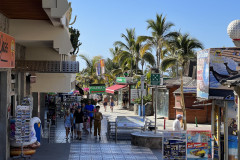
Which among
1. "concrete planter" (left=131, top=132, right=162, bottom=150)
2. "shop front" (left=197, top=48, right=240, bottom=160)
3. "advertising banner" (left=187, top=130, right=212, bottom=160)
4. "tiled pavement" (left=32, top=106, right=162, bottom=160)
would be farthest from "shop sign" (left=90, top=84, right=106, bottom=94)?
"advertising banner" (left=187, top=130, right=212, bottom=160)

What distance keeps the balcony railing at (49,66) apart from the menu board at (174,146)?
557cm

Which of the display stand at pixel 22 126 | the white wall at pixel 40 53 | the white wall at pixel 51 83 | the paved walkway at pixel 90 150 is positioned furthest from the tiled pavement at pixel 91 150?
the white wall at pixel 40 53

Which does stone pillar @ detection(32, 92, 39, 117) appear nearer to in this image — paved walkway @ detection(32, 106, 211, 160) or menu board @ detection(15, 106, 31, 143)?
paved walkway @ detection(32, 106, 211, 160)

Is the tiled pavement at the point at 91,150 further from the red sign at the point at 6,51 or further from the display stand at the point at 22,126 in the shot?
the red sign at the point at 6,51

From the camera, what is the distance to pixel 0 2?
10.8 m

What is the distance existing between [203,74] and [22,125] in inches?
236

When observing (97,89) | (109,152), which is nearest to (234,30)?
(109,152)

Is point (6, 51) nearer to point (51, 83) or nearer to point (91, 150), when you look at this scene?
point (91, 150)

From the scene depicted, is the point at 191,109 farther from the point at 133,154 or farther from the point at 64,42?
the point at 64,42

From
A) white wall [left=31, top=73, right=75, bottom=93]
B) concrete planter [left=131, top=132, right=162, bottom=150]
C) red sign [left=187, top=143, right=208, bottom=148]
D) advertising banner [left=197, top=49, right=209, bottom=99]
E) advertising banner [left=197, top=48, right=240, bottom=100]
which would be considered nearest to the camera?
red sign [left=187, top=143, right=208, bottom=148]

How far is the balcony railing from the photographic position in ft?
51.2

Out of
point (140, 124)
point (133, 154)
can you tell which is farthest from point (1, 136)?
point (140, 124)

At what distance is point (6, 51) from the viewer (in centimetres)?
1140

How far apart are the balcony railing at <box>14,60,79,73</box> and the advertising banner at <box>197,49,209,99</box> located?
4.84 meters
